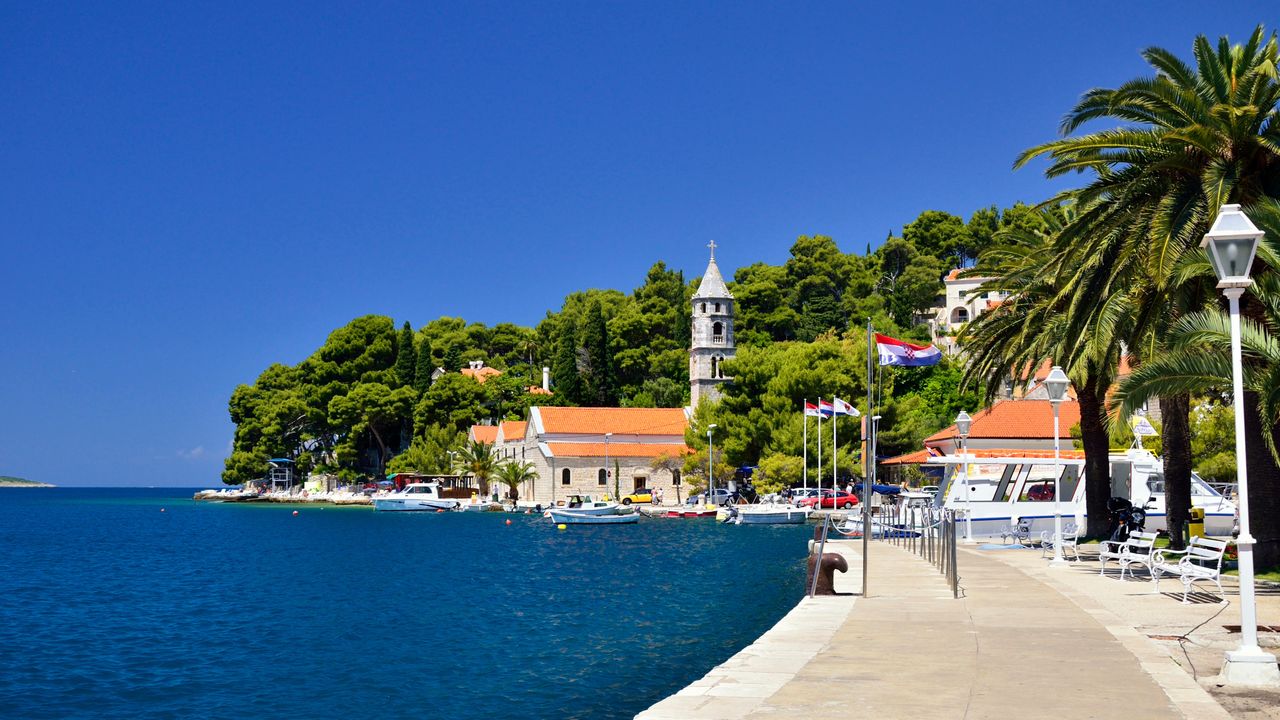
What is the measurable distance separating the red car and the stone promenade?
4769cm

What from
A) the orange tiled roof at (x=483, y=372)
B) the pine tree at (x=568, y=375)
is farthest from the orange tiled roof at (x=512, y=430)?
the orange tiled roof at (x=483, y=372)

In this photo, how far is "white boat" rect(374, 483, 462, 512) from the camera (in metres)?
86.4

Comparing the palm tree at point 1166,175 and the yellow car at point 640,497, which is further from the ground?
the palm tree at point 1166,175

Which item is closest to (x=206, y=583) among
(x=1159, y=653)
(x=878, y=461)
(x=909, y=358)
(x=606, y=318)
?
(x=909, y=358)

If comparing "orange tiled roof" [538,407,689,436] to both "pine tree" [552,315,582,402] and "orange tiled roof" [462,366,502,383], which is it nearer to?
"pine tree" [552,315,582,402]

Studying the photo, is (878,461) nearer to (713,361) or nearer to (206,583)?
(713,361)

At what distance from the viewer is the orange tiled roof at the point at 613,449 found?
83.5m

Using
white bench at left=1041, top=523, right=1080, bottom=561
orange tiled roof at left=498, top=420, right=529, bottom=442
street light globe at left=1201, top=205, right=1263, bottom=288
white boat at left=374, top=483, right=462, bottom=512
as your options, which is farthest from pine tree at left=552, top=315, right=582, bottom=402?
street light globe at left=1201, top=205, right=1263, bottom=288

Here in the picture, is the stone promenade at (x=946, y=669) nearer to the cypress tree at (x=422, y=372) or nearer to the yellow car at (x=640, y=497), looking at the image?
the yellow car at (x=640, y=497)

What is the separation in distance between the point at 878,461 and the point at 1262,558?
164ft

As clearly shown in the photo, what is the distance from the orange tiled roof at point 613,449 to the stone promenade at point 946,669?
6778 centimetres

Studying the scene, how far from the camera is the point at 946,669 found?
1041 centimetres

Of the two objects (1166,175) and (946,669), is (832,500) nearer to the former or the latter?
(1166,175)

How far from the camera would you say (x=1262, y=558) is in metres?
18.7
